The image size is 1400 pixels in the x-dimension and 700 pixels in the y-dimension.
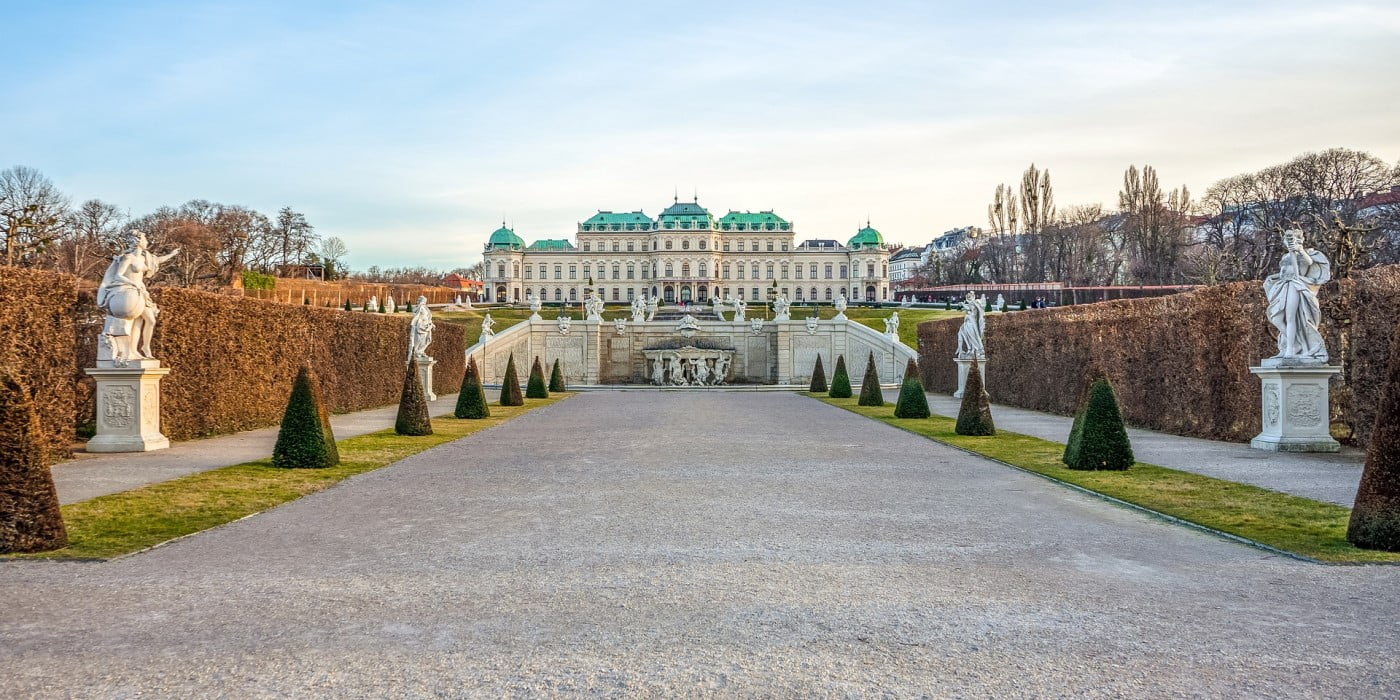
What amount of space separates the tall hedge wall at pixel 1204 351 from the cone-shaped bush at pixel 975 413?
156 centimetres

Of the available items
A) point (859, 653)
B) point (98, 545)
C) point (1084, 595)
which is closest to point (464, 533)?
point (98, 545)

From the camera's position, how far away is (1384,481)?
5.24 metres

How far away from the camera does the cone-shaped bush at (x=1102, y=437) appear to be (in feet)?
29.9

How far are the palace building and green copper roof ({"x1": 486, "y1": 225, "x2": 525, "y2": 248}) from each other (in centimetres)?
11

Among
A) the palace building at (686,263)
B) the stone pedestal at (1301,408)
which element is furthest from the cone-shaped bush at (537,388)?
the palace building at (686,263)

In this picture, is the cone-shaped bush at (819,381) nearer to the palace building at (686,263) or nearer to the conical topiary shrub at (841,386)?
the conical topiary shrub at (841,386)

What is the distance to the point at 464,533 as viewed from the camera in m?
6.21

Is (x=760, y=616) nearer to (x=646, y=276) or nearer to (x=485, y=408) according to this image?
(x=485, y=408)

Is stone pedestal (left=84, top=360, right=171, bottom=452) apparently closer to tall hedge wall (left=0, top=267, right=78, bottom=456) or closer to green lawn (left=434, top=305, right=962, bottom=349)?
tall hedge wall (left=0, top=267, right=78, bottom=456)

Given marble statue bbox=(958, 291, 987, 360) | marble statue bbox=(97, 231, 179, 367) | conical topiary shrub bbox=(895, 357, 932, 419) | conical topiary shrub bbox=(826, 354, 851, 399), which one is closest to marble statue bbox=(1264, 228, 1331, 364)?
conical topiary shrub bbox=(895, 357, 932, 419)

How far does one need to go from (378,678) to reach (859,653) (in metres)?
1.79

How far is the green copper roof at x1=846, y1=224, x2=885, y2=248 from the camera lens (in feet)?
337

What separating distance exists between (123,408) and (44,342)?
41.0 inches

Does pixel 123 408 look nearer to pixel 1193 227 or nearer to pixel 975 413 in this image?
pixel 975 413
